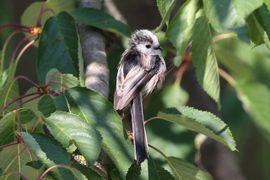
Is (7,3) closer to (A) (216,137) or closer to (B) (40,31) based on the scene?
(B) (40,31)

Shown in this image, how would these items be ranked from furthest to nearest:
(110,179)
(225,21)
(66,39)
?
(66,39), (110,179), (225,21)

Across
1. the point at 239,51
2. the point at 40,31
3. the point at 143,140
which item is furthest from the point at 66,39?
the point at 239,51

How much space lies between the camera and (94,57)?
356cm

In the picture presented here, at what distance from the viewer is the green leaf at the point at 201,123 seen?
289 centimetres

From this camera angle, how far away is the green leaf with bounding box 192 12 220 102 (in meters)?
2.85

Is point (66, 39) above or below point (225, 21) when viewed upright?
below

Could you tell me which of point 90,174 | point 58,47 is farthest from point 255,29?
point 58,47

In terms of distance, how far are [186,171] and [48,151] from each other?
2.27 ft

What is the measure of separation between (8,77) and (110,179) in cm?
61

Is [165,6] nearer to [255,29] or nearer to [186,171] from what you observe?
[255,29]

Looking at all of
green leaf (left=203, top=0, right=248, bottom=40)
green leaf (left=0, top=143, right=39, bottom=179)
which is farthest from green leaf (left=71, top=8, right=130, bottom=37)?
green leaf (left=203, top=0, right=248, bottom=40)

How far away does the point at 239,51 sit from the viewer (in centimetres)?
386

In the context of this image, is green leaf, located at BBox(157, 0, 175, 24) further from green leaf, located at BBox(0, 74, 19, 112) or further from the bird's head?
the bird's head

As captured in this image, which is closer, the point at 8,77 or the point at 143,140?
the point at 143,140
